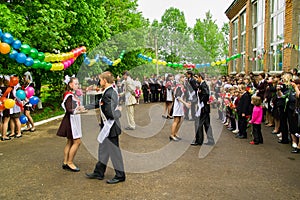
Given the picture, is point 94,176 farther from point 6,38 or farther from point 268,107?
point 268,107

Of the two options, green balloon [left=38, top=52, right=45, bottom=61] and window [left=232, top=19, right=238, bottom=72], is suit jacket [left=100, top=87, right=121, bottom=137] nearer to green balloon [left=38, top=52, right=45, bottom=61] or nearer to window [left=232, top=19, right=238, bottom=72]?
green balloon [left=38, top=52, right=45, bottom=61]

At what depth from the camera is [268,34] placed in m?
15.2

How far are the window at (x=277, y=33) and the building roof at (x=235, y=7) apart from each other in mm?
5504

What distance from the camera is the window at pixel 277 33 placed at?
44.1ft

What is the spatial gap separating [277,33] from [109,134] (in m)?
11.5

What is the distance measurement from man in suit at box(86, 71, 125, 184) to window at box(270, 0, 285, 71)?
9841 mm

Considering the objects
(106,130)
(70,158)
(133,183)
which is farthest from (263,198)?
(70,158)

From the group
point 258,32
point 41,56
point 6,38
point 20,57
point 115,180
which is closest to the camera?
point 115,180

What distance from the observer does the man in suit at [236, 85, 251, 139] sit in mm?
8672

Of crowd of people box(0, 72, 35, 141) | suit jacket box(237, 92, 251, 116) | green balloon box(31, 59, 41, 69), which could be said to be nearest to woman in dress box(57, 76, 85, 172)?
crowd of people box(0, 72, 35, 141)

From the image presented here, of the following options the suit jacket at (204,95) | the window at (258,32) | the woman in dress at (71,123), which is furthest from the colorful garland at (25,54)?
the window at (258,32)

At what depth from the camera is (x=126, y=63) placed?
86.0ft

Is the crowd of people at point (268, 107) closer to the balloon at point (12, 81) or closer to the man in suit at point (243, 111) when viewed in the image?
the man in suit at point (243, 111)

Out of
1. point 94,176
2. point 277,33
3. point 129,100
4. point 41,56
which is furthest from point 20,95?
point 277,33
